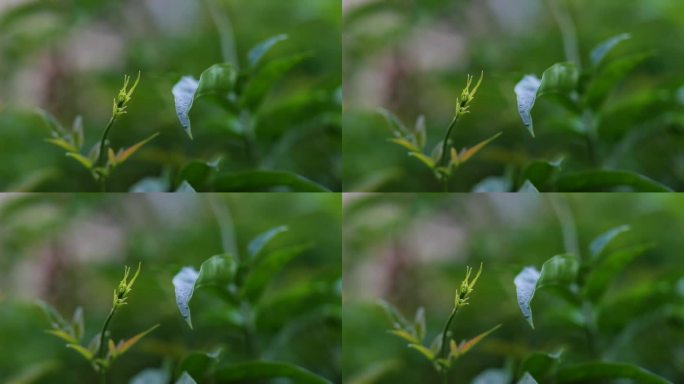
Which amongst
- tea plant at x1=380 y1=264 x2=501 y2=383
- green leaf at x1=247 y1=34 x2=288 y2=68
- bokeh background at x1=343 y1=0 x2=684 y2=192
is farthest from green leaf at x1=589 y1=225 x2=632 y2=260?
green leaf at x1=247 y1=34 x2=288 y2=68

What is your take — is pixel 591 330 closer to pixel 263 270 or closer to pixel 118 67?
pixel 263 270

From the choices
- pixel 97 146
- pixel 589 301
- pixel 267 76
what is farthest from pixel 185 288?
pixel 589 301

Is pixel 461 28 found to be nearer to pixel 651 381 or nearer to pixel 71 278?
pixel 651 381

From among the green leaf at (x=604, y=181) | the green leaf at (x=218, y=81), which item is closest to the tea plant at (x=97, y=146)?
the green leaf at (x=218, y=81)

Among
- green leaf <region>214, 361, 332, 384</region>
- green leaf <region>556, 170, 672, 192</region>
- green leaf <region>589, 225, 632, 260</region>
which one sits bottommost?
green leaf <region>214, 361, 332, 384</region>

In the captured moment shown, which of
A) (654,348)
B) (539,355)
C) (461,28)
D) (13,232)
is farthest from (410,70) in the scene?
(13,232)

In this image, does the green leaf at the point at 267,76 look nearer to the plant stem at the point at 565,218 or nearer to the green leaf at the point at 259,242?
the green leaf at the point at 259,242

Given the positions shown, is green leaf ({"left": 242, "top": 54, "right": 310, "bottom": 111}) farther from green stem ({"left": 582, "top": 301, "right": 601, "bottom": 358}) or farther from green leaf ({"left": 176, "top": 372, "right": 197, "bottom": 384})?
green stem ({"left": 582, "top": 301, "right": 601, "bottom": 358})

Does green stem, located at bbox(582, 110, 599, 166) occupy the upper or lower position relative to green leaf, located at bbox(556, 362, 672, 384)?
upper

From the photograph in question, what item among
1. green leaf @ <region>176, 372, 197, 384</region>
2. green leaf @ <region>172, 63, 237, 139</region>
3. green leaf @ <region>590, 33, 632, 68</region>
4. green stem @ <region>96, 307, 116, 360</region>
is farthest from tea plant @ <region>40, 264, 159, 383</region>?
green leaf @ <region>590, 33, 632, 68</region>
